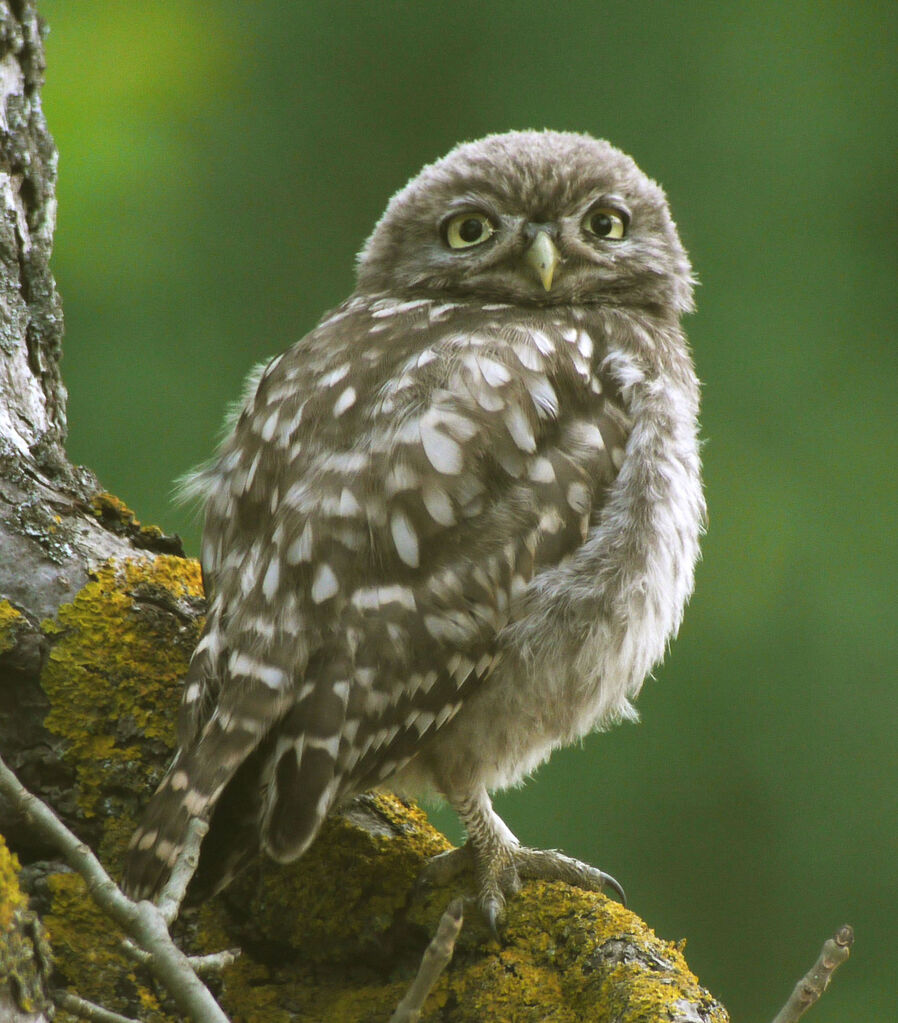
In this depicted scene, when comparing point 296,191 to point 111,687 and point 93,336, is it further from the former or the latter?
point 111,687

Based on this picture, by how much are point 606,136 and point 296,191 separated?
4.37 ft

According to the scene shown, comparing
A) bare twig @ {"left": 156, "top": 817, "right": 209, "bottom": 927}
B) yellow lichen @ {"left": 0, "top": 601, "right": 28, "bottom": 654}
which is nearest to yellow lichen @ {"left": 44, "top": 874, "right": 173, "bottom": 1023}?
yellow lichen @ {"left": 0, "top": 601, "right": 28, "bottom": 654}

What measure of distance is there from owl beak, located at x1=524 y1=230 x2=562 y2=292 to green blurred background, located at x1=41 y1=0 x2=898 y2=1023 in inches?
75.2

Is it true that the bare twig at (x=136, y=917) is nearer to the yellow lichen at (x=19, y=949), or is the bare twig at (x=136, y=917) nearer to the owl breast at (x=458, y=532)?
the yellow lichen at (x=19, y=949)

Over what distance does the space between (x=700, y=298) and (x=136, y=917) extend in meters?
4.35

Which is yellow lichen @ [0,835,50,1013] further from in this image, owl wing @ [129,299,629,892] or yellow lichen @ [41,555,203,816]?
yellow lichen @ [41,555,203,816]

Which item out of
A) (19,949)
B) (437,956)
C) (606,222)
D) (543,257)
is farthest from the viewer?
(606,222)

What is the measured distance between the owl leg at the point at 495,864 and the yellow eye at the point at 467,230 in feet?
3.96

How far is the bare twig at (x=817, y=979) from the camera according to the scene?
1.30m

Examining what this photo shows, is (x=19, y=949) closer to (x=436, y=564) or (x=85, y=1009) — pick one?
(x=85, y=1009)

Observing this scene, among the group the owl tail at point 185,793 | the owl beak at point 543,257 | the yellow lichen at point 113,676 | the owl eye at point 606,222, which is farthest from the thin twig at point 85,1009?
the owl eye at point 606,222

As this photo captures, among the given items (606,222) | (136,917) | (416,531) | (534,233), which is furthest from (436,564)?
(606,222)

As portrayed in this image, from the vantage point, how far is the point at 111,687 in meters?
2.10

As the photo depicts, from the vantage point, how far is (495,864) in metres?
2.13
